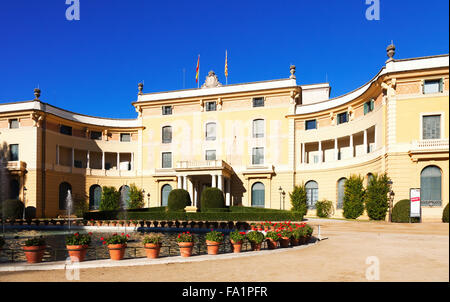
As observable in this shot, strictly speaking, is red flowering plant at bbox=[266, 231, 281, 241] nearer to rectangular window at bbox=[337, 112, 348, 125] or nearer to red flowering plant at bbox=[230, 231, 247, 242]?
red flowering plant at bbox=[230, 231, 247, 242]

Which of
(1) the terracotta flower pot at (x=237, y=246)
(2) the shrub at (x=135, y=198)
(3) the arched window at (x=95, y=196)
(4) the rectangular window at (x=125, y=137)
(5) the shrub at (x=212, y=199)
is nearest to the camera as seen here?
(1) the terracotta flower pot at (x=237, y=246)

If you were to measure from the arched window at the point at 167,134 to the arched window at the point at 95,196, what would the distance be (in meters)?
11.9

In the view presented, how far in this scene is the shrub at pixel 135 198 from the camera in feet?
160

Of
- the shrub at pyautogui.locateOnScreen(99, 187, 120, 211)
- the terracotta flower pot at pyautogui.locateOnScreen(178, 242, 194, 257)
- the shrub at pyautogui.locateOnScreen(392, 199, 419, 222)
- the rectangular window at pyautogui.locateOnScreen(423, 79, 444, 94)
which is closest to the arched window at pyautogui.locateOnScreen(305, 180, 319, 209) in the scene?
the shrub at pyautogui.locateOnScreen(392, 199, 419, 222)

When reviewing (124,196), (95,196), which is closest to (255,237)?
(124,196)

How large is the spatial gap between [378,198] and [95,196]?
37771 mm

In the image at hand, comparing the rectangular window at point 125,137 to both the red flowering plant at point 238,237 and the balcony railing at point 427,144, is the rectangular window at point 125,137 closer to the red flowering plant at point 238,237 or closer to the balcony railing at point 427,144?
the balcony railing at point 427,144

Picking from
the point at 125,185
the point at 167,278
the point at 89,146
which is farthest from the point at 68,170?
the point at 167,278

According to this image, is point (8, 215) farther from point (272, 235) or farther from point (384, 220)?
point (384, 220)

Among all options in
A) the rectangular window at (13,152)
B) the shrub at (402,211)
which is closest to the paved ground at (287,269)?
the shrub at (402,211)

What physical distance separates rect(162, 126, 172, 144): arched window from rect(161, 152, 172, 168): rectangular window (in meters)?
1.75

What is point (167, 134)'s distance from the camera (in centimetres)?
4988

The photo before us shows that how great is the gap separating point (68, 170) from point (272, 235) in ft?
130
